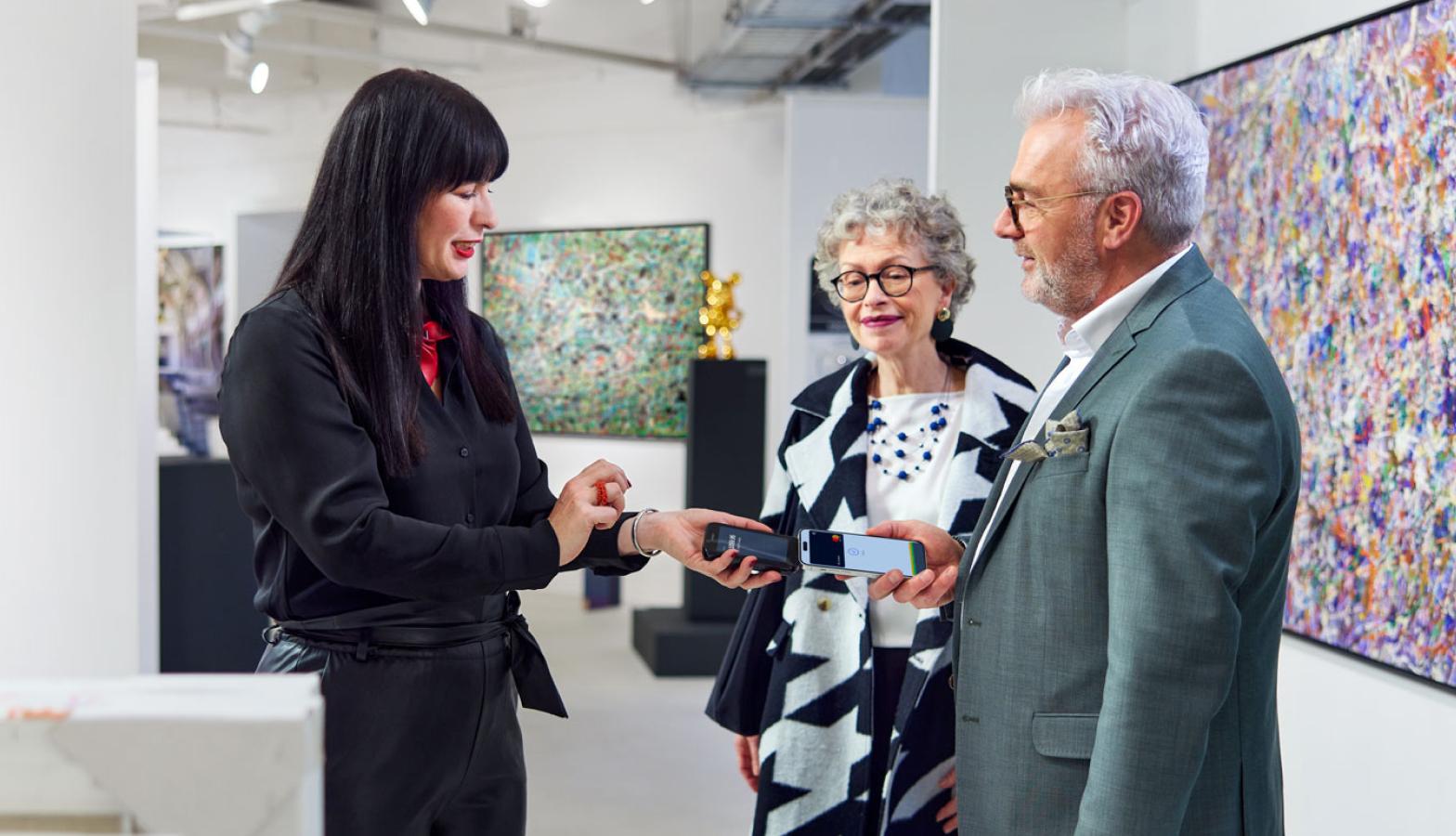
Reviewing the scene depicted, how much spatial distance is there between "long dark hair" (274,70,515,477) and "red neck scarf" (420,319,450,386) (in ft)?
0.33

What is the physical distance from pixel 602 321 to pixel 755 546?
26.0 feet

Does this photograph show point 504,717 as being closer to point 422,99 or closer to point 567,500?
point 567,500

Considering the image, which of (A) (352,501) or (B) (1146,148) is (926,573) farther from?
(A) (352,501)

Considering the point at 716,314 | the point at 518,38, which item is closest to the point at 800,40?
the point at 716,314

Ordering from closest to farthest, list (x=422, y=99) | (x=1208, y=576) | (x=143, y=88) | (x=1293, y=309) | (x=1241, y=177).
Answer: (x=1208, y=576) → (x=422, y=99) → (x=1293, y=309) → (x=1241, y=177) → (x=143, y=88)

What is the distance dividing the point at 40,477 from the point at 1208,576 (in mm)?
3066

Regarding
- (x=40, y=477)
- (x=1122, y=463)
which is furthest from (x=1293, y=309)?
(x=40, y=477)

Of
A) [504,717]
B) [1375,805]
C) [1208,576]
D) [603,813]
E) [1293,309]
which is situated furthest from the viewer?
[603,813]

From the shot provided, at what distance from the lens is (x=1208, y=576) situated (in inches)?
56.9

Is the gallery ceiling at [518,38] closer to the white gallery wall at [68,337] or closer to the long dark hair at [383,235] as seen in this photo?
the white gallery wall at [68,337]

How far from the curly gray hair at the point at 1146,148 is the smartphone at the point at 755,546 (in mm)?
810

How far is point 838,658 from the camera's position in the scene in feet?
8.00

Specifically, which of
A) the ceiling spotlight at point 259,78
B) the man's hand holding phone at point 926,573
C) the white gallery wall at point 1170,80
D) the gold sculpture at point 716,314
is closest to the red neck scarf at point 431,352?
the man's hand holding phone at point 926,573

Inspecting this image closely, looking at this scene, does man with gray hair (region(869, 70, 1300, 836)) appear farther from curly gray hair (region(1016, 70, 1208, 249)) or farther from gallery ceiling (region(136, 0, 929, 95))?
gallery ceiling (region(136, 0, 929, 95))
